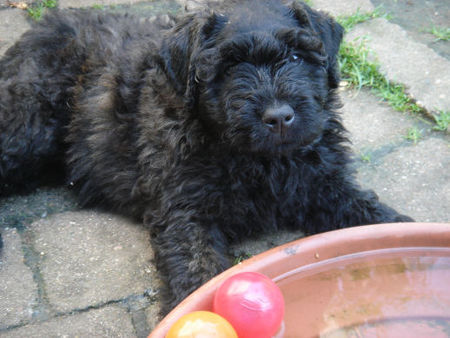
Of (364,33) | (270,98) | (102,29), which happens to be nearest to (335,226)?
(270,98)

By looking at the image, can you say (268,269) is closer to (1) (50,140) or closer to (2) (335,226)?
(2) (335,226)

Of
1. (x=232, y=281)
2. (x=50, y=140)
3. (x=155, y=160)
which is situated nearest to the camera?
(x=232, y=281)

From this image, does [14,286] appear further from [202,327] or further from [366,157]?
Result: [366,157]

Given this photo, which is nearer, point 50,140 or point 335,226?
point 335,226

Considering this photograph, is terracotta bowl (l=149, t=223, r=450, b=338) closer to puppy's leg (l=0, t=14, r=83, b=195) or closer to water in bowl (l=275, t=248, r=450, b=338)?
water in bowl (l=275, t=248, r=450, b=338)

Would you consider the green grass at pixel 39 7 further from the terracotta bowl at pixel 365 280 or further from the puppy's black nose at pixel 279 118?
the terracotta bowl at pixel 365 280

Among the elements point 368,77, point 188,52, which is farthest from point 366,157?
point 188,52

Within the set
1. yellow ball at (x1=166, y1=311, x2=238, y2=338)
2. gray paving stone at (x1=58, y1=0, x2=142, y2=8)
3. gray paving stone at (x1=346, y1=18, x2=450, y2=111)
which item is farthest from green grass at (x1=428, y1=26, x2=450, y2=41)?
yellow ball at (x1=166, y1=311, x2=238, y2=338)
